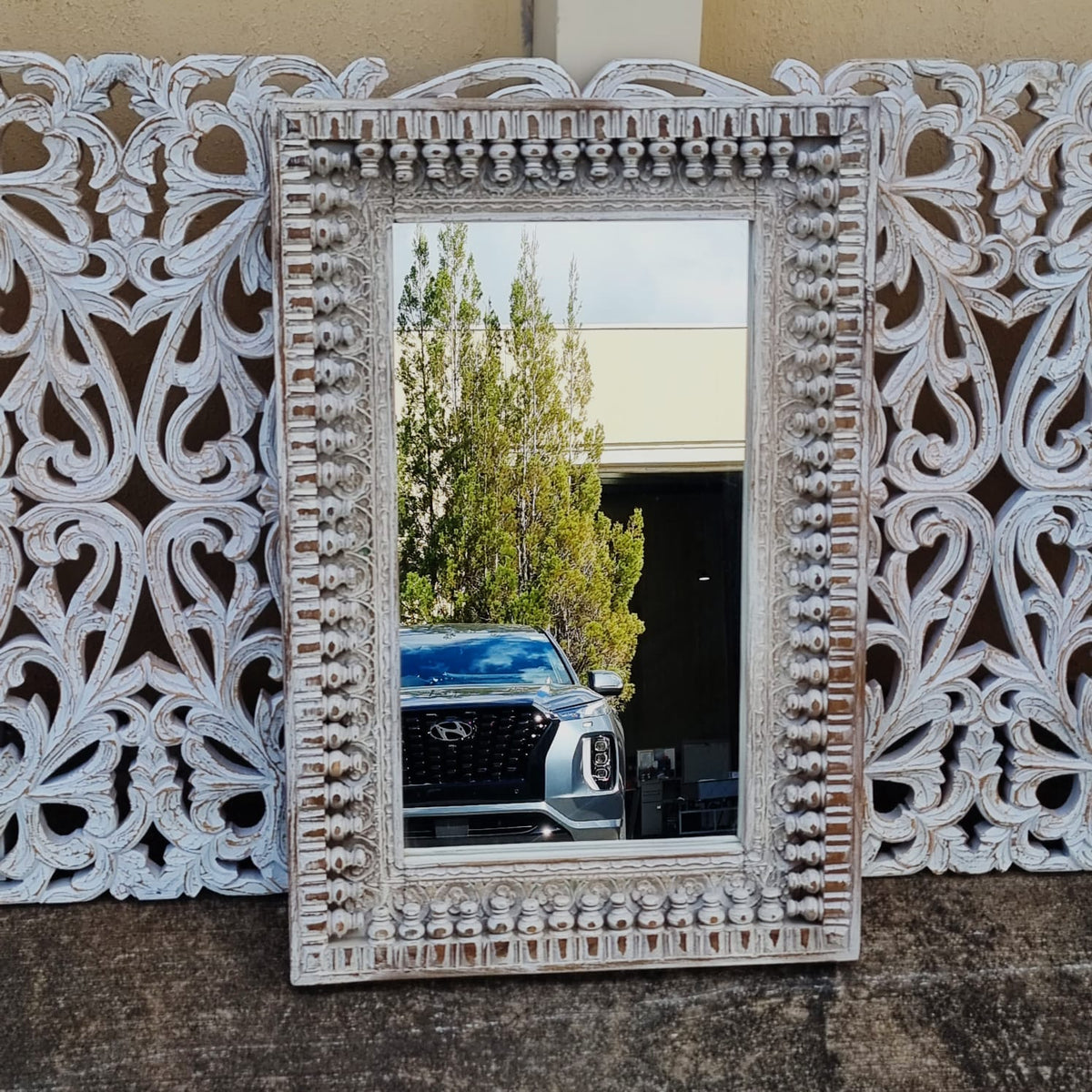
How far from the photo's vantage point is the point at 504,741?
1510mm

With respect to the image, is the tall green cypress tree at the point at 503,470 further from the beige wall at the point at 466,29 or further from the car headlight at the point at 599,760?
the beige wall at the point at 466,29

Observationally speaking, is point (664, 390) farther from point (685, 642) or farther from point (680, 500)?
point (685, 642)

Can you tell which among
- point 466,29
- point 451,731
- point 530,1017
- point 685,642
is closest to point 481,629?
point 451,731

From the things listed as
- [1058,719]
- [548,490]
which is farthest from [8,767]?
[1058,719]

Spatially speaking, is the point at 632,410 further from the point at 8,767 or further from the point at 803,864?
the point at 8,767

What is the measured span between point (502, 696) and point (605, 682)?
14 centimetres

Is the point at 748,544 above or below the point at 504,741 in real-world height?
above

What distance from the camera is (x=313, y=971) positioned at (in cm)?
151

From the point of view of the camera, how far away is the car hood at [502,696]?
1.52 meters

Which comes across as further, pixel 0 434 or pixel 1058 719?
pixel 1058 719

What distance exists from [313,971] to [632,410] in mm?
851

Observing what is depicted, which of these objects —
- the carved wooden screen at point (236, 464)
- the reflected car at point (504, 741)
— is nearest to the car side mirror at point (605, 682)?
the reflected car at point (504, 741)

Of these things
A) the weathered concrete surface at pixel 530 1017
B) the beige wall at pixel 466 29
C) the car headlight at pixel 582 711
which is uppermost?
the beige wall at pixel 466 29

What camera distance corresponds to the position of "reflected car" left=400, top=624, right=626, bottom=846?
151 cm
